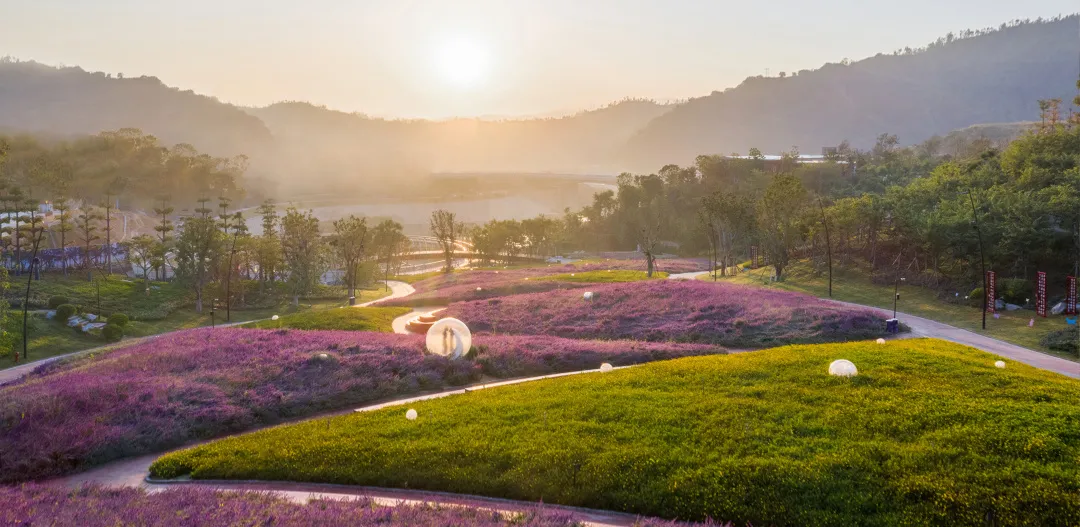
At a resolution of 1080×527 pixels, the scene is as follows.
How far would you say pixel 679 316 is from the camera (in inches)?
1447

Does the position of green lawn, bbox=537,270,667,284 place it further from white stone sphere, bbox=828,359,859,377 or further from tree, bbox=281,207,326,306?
white stone sphere, bbox=828,359,859,377

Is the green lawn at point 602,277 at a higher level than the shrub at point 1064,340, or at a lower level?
higher

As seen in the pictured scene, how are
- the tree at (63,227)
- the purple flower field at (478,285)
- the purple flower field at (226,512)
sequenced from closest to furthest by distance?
the purple flower field at (226,512)
the purple flower field at (478,285)
the tree at (63,227)

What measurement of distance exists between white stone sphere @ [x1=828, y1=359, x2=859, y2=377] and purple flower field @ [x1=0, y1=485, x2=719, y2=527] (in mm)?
10241

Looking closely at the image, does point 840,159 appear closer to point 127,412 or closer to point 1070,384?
point 1070,384

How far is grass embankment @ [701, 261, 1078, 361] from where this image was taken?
31.6 metres

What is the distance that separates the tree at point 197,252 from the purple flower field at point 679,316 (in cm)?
2404

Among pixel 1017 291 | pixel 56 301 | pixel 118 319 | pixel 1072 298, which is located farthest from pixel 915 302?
pixel 56 301

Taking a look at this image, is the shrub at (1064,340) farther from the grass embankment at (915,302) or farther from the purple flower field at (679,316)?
the purple flower field at (679,316)

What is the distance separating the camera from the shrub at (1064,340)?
2761 centimetres

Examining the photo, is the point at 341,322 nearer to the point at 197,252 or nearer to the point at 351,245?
the point at 197,252

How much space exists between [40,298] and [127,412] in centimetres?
3509

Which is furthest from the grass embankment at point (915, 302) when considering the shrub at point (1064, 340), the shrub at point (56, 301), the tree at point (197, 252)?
the shrub at point (56, 301)

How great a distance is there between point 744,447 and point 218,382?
18.7 m
